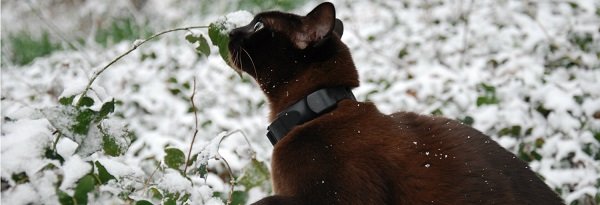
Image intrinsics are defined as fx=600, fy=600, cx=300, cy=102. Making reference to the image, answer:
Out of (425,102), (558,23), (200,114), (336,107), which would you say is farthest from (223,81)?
(336,107)

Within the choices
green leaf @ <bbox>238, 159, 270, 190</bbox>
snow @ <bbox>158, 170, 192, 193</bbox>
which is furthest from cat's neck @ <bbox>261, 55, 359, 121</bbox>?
snow @ <bbox>158, 170, 192, 193</bbox>

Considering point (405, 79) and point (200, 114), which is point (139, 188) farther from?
point (405, 79)

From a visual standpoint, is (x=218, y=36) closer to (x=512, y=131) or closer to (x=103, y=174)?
(x=103, y=174)

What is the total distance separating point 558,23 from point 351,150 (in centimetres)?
352

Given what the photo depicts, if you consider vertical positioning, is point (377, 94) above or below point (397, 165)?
above

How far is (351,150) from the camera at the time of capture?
174 centimetres

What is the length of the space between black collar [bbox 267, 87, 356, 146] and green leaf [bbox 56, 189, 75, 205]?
2.73ft

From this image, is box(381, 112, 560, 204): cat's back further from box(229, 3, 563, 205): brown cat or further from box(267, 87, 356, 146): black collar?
box(267, 87, 356, 146): black collar

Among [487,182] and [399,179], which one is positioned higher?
[399,179]

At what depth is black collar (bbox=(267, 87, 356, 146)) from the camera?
1.89 meters

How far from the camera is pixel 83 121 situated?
132cm

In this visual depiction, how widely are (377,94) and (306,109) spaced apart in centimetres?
211

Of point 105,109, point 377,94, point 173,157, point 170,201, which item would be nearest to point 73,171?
point 105,109

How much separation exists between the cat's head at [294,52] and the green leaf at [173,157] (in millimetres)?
397
